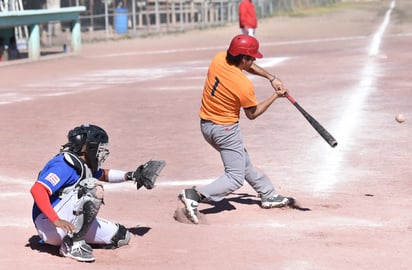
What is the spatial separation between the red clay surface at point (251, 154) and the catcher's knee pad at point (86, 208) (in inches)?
9.6

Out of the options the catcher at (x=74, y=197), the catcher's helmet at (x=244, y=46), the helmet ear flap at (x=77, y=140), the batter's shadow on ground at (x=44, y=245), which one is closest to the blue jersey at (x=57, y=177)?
the catcher at (x=74, y=197)

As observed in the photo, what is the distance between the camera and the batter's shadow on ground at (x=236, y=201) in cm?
794

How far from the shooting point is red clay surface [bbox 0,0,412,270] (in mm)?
6387

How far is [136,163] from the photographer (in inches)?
402

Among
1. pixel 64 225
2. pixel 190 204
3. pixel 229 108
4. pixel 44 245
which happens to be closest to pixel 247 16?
pixel 229 108

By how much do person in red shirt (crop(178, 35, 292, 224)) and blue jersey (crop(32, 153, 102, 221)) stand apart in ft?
4.58

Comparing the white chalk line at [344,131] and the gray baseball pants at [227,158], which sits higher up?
the gray baseball pants at [227,158]

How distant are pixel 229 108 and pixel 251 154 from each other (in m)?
3.20

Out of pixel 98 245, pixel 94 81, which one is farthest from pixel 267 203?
pixel 94 81

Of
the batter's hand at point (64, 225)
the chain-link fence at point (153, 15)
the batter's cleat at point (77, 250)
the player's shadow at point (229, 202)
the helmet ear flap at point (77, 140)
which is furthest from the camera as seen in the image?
the chain-link fence at point (153, 15)

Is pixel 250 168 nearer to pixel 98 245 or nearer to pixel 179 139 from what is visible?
pixel 98 245

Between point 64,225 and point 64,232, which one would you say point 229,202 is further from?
point 64,225

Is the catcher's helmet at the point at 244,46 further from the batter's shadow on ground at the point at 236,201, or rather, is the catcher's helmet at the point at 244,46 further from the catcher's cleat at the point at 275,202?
the batter's shadow on ground at the point at 236,201

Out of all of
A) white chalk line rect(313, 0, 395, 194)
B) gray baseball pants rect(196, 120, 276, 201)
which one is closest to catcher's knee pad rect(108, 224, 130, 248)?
gray baseball pants rect(196, 120, 276, 201)
